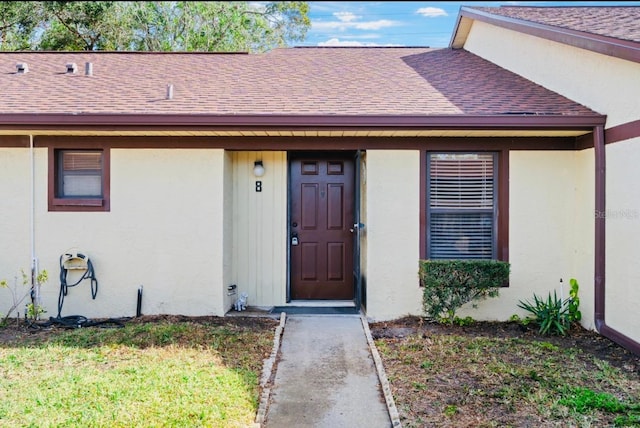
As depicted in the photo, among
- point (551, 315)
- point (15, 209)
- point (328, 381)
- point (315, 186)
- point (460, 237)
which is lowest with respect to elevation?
point (328, 381)

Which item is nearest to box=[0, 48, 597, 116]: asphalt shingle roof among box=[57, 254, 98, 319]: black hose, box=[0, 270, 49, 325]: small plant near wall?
box=[57, 254, 98, 319]: black hose

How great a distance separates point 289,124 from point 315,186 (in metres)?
1.46

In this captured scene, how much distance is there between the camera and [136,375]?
→ 454 centimetres

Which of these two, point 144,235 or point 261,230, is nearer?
point 144,235

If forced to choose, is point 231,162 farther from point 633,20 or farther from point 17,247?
point 633,20

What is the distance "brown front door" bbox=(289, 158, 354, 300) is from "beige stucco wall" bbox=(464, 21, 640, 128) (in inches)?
120

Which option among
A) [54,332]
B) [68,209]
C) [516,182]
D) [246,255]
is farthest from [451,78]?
[54,332]

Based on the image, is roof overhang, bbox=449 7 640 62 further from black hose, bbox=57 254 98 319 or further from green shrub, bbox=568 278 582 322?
black hose, bbox=57 254 98 319

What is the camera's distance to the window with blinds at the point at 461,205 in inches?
269

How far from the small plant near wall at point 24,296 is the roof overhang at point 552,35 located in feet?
23.6

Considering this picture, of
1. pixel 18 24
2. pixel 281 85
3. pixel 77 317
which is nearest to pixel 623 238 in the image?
pixel 281 85

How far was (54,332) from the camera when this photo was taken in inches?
243

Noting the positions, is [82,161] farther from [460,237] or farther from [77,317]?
[460,237]

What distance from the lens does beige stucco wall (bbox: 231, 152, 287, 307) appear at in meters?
7.44
